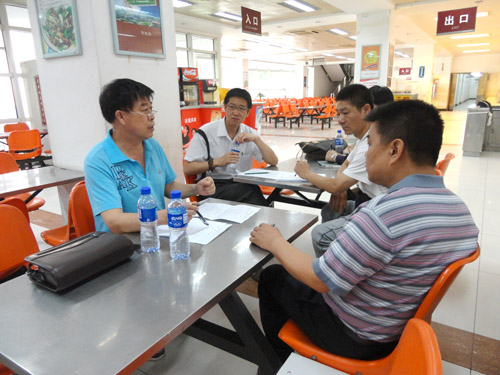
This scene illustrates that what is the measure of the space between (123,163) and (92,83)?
1.05m

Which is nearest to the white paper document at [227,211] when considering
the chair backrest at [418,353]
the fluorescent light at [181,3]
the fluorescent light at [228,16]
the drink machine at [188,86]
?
the chair backrest at [418,353]

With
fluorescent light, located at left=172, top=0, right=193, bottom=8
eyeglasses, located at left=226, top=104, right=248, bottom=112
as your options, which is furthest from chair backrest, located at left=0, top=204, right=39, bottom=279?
fluorescent light, located at left=172, top=0, right=193, bottom=8

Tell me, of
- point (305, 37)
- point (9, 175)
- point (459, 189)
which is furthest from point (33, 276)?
point (305, 37)

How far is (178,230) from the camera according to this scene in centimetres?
124

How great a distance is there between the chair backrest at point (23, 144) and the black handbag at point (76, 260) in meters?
5.59

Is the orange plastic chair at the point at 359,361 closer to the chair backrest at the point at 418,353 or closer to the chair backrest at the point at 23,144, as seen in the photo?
the chair backrest at the point at 418,353

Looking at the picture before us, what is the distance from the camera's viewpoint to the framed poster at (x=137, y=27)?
89.8 inches

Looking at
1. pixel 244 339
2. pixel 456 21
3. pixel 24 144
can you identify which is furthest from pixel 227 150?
pixel 456 21

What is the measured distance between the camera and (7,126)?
6832mm

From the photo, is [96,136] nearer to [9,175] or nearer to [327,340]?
[9,175]

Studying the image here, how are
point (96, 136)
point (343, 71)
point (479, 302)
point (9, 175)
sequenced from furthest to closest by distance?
1. point (343, 71)
2. point (9, 175)
3. point (96, 136)
4. point (479, 302)

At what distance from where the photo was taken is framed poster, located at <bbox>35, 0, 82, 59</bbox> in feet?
7.41

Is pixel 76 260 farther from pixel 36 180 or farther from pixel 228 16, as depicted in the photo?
pixel 228 16

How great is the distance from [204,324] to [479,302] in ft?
6.29
